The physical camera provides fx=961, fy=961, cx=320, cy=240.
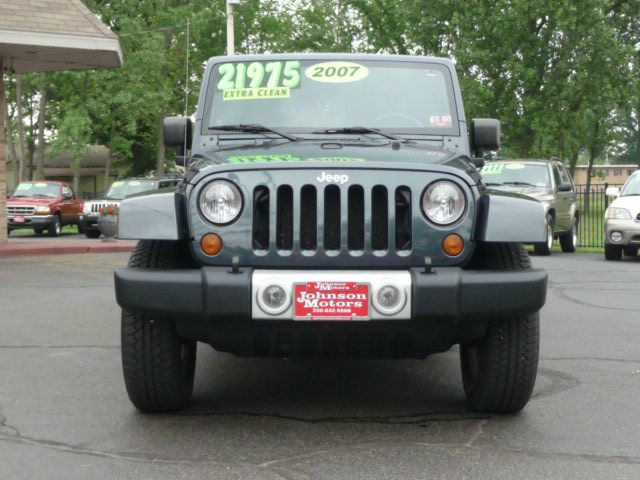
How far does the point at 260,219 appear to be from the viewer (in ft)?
14.4

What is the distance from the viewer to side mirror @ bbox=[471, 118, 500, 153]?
5.96 meters

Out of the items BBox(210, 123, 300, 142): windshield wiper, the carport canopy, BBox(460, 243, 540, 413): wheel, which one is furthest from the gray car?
BBox(460, 243, 540, 413): wheel

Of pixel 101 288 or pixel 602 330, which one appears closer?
pixel 602 330

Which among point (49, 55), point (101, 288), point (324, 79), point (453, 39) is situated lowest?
point (101, 288)

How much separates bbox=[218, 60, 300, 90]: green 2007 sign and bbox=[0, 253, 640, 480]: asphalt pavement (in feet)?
5.90

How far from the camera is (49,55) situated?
18188mm

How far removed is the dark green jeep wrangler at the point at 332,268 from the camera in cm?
417

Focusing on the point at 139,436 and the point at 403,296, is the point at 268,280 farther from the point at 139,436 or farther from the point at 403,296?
the point at 139,436

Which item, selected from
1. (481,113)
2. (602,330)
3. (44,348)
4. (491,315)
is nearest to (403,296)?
(491,315)

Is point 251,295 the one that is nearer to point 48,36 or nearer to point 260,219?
point 260,219

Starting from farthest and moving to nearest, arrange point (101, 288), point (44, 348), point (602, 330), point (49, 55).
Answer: point (49, 55)
point (101, 288)
point (602, 330)
point (44, 348)

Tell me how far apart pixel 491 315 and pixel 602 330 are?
4.03 m

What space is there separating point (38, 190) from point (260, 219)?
25.4m

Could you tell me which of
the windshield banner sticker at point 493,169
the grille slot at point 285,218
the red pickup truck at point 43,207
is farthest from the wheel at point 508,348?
the red pickup truck at point 43,207
